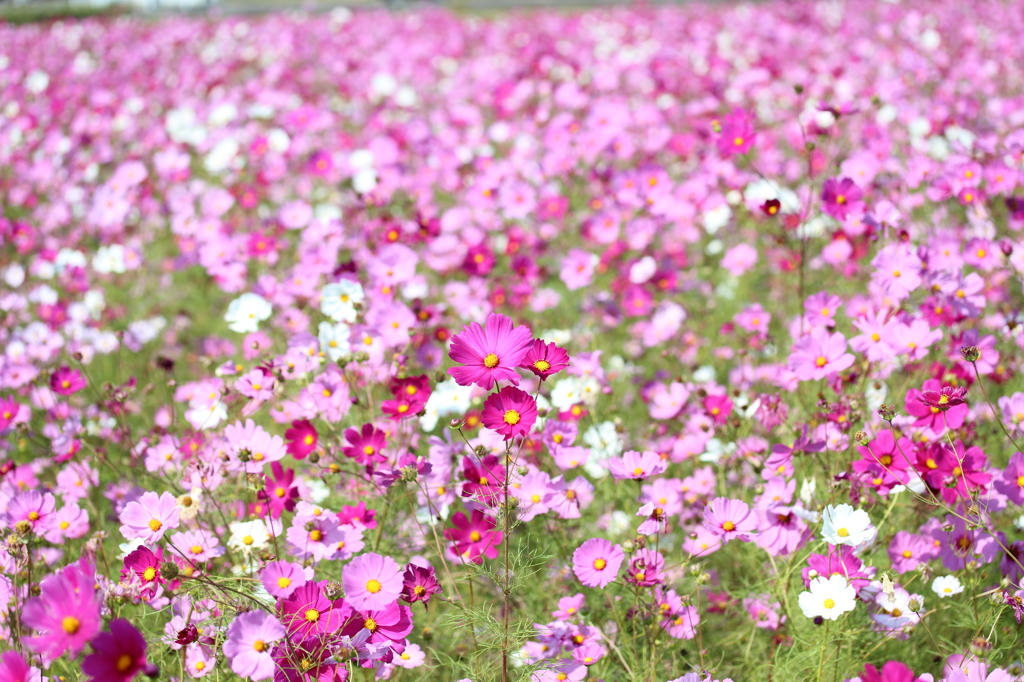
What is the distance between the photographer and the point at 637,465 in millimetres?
1642

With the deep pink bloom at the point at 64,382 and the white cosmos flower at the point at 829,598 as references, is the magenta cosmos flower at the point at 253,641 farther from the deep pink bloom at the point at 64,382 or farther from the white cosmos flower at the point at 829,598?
the deep pink bloom at the point at 64,382

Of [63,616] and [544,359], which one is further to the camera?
[544,359]

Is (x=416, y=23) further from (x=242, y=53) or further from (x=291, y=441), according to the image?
(x=291, y=441)

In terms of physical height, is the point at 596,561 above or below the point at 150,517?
below

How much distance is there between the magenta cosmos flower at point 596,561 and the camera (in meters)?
1.51

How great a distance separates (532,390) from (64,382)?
138cm

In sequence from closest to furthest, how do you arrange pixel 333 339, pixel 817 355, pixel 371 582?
1. pixel 371 582
2. pixel 817 355
3. pixel 333 339

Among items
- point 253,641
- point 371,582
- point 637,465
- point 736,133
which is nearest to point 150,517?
point 253,641

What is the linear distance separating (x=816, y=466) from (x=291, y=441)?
1402 mm

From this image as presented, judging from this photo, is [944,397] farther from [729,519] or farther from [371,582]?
[371,582]

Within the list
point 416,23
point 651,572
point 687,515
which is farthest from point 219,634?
point 416,23

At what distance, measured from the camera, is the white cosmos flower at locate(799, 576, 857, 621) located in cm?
133

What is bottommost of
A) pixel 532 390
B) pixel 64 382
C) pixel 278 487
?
Answer: pixel 532 390

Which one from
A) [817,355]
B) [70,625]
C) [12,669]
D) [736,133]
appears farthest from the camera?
[736,133]
